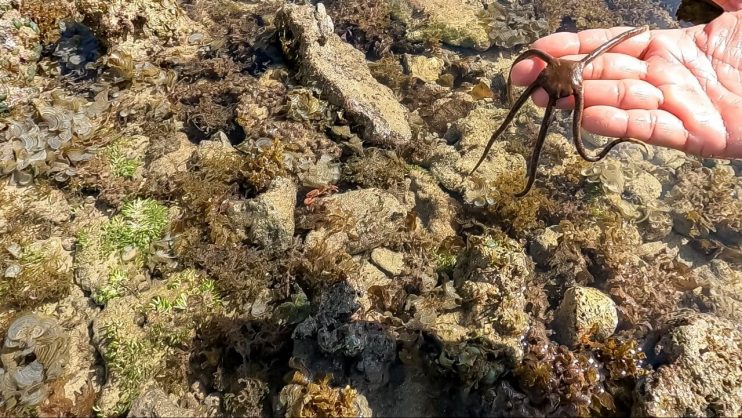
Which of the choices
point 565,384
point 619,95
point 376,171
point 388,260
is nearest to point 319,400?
point 388,260

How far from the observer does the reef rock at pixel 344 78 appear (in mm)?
6938

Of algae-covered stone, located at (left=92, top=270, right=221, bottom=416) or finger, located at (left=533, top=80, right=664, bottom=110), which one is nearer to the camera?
finger, located at (left=533, top=80, right=664, bottom=110)

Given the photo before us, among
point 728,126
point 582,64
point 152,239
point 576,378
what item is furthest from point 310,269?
point 728,126

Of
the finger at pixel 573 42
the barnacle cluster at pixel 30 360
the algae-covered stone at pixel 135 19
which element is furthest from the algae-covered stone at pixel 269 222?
the algae-covered stone at pixel 135 19

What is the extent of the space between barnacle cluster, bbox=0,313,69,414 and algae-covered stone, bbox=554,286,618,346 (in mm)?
5790

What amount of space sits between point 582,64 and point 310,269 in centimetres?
366

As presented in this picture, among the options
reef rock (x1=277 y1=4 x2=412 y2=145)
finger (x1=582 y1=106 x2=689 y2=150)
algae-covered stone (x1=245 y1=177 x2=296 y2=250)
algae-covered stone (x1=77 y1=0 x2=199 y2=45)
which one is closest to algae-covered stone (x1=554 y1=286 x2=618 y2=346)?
finger (x1=582 y1=106 x2=689 y2=150)

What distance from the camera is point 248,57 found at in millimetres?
8141

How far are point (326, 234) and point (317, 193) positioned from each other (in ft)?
2.43

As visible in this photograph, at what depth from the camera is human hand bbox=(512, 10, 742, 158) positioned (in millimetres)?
3900

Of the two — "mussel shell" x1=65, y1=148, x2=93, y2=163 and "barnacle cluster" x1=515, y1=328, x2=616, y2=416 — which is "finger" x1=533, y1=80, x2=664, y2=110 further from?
"mussel shell" x1=65, y1=148, x2=93, y2=163

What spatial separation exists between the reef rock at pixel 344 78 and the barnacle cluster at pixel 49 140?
11.5 ft

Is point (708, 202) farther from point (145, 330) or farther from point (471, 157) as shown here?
point (145, 330)

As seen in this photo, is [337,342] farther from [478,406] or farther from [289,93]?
[289,93]
